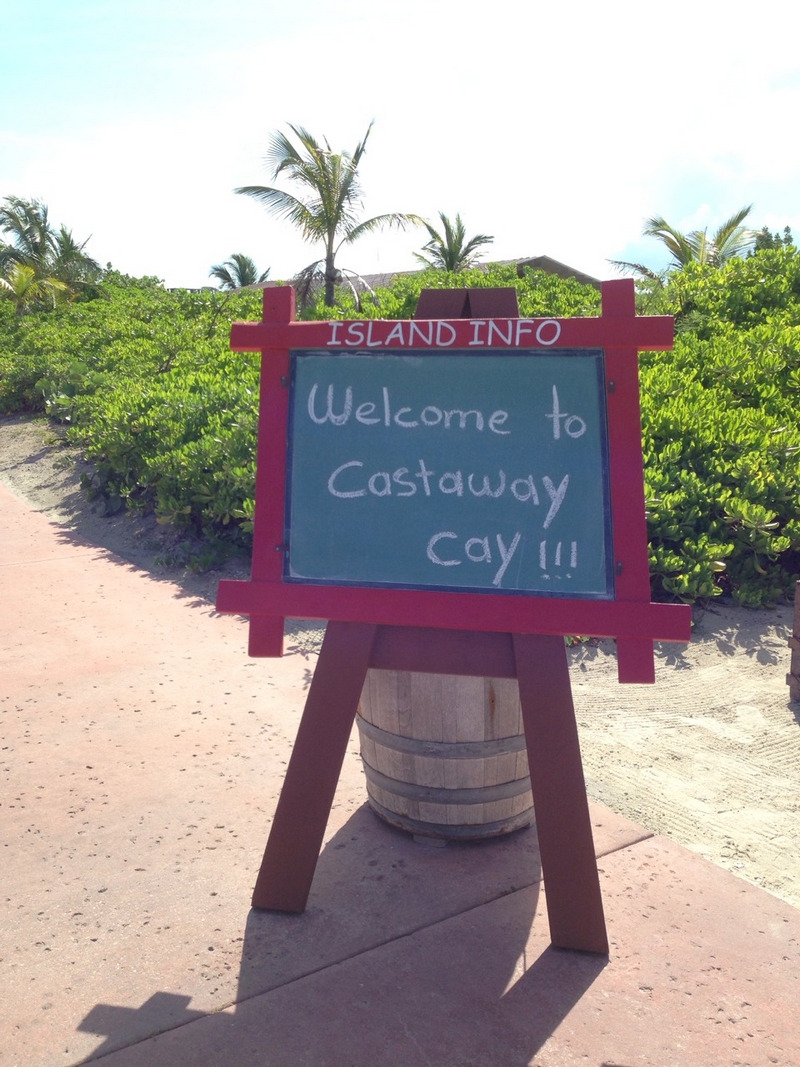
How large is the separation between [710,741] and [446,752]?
1893mm

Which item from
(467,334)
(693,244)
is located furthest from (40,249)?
(467,334)

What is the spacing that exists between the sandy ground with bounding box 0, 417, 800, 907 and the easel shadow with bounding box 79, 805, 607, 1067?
752 millimetres

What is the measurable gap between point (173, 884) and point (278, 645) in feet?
3.10

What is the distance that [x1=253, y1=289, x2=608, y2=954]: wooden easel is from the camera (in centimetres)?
276

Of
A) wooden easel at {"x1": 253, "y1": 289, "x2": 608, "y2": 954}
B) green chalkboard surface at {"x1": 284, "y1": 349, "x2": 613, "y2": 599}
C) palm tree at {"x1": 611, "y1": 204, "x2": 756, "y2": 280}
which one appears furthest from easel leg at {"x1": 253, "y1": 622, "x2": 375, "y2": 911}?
palm tree at {"x1": 611, "y1": 204, "x2": 756, "y2": 280}

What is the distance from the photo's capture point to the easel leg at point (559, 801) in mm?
2756

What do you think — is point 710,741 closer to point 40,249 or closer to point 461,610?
point 461,610

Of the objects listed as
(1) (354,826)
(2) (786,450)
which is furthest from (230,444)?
(1) (354,826)

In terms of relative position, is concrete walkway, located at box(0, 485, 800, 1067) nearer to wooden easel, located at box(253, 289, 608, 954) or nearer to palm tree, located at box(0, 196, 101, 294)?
wooden easel, located at box(253, 289, 608, 954)

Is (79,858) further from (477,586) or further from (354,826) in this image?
(477,586)

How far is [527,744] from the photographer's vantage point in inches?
110

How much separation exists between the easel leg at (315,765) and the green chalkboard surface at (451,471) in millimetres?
228

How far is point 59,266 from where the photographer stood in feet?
107

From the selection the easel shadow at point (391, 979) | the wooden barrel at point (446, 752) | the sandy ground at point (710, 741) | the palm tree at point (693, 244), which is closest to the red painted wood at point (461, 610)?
the wooden barrel at point (446, 752)
